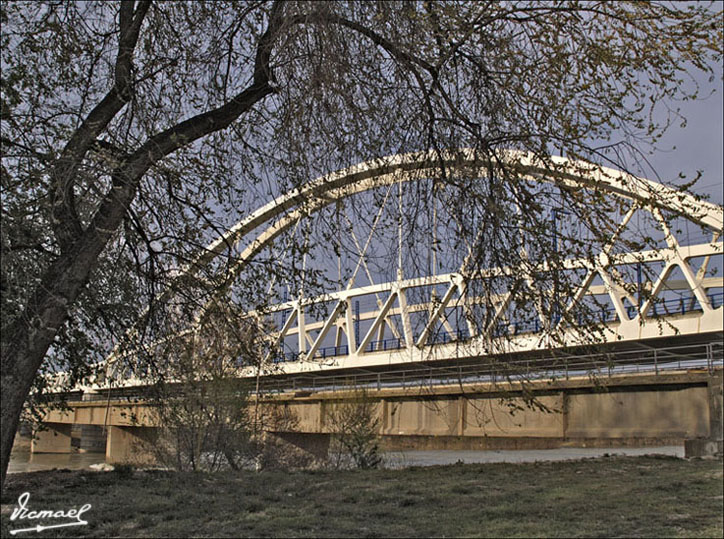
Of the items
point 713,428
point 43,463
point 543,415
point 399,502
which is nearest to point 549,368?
point 399,502

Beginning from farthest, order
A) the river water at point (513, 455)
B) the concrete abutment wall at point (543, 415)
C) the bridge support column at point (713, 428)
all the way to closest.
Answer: the river water at point (513, 455) → the concrete abutment wall at point (543, 415) → the bridge support column at point (713, 428)

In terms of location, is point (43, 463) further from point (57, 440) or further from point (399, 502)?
point (399, 502)

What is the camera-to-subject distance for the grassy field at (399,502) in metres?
7.30

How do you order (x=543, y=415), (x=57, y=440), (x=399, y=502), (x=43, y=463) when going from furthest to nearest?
(x=57, y=440), (x=43, y=463), (x=543, y=415), (x=399, y=502)

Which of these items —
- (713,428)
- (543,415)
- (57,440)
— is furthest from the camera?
(57,440)

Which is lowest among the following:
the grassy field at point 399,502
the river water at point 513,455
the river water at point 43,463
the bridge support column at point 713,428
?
the river water at point 43,463

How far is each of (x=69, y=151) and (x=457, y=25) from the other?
3109 mm

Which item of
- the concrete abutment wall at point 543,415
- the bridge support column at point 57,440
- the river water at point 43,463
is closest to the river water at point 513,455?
the concrete abutment wall at point 543,415

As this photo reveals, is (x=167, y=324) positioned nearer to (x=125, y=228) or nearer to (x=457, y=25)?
(x=125, y=228)

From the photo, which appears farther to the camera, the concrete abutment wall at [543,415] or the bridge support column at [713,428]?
the concrete abutment wall at [543,415]

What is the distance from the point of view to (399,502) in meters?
9.25

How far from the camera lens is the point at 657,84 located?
5.19 meters

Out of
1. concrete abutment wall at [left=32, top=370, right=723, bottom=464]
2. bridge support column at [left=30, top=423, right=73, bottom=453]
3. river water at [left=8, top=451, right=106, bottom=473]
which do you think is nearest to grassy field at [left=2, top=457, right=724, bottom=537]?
concrete abutment wall at [left=32, top=370, right=723, bottom=464]

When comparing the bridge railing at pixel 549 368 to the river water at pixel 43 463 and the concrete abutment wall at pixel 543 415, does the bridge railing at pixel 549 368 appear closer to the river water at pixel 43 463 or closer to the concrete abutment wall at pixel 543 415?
the concrete abutment wall at pixel 543 415
